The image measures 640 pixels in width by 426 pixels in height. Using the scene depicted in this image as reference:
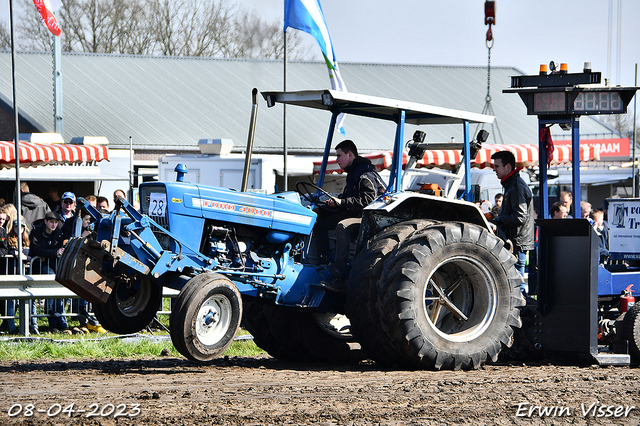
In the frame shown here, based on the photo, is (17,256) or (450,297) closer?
(450,297)

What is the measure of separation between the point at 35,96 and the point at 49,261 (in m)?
17.5

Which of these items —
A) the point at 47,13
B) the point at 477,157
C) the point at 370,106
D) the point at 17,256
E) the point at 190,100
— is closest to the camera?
the point at 370,106

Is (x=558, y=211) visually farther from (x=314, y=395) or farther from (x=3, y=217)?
(x=3, y=217)

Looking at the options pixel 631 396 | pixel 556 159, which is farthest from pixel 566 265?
pixel 556 159

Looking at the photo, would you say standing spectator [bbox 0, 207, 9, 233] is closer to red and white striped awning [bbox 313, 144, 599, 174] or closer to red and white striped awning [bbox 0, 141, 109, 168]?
red and white striped awning [bbox 0, 141, 109, 168]

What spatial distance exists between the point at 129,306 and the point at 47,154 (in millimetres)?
9272

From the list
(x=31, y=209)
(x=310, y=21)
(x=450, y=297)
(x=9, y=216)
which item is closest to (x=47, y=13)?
(x=9, y=216)

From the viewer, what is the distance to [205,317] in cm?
579

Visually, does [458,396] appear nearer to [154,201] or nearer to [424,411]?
[424,411]

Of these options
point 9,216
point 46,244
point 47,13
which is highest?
point 47,13

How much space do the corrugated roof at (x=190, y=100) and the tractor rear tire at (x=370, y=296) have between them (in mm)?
19907

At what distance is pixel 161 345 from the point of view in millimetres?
8594

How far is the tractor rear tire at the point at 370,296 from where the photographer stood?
6.25 metres

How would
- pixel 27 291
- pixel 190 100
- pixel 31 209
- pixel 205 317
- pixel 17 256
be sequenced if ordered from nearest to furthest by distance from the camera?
pixel 205 317 < pixel 27 291 < pixel 17 256 < pixel 31 209 < pixel 190 100
